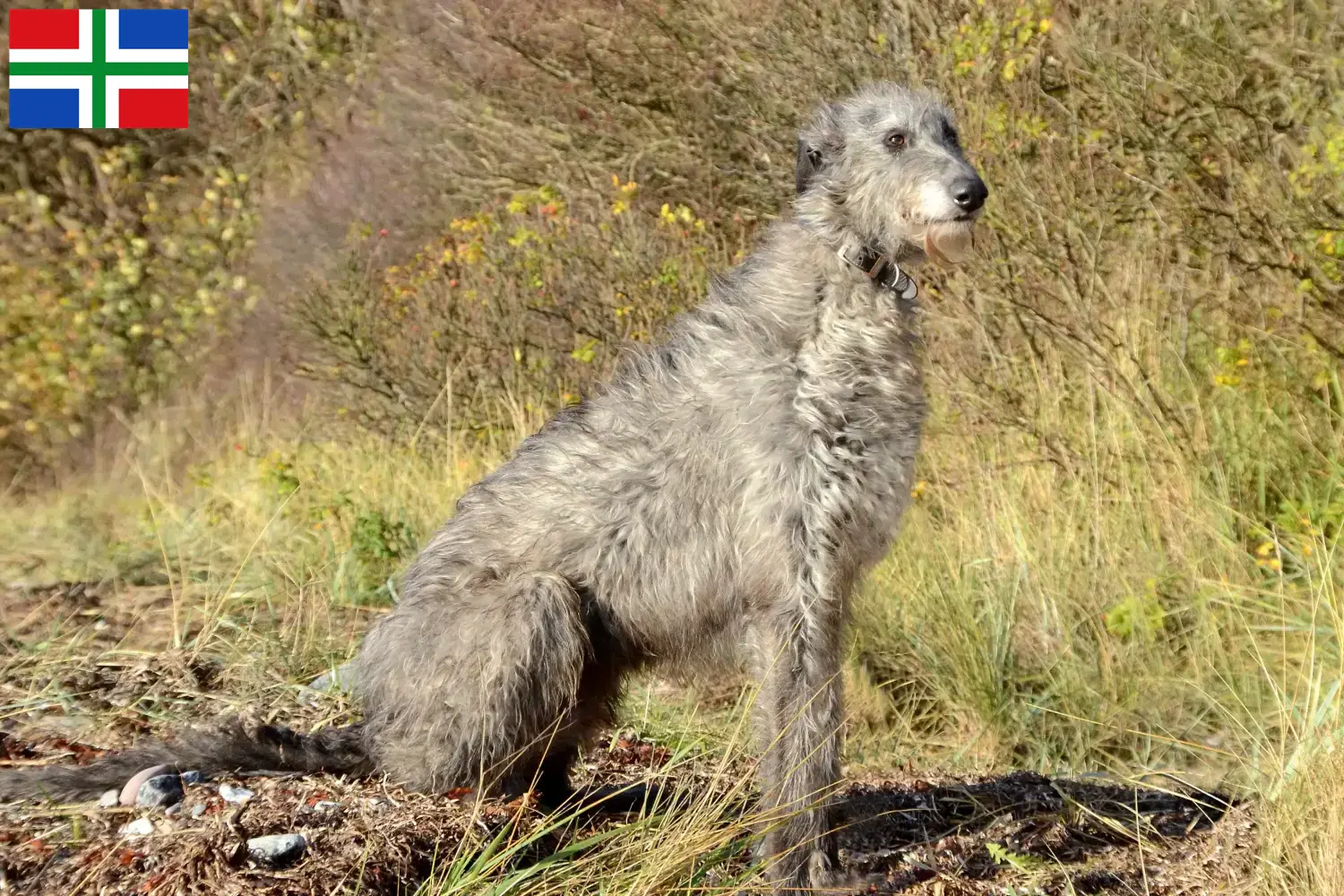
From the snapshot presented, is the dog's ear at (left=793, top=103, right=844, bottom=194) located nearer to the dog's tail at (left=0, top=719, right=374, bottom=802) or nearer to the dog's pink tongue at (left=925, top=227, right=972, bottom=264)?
the dog's pink tongue at (left=925, top=227, right=972, bottom=264)

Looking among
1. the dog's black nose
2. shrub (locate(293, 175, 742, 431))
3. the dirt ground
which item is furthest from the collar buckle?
shrub (locate(293, 175, 742, 431))

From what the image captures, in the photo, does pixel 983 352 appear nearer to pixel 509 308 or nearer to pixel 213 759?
pixel 509 308

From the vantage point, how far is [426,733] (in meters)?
3.77

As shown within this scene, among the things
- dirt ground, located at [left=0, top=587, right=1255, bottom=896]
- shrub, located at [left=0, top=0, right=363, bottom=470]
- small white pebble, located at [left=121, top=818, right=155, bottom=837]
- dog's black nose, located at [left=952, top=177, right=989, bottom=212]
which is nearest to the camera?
dirt ground, located at [left=0, top=587, right=1255, bottom=896]

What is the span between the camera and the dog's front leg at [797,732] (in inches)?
144

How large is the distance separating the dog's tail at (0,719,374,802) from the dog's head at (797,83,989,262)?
205cm

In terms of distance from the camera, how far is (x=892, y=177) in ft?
12.9

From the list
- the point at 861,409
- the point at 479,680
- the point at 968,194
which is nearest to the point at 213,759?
the point at 479,680

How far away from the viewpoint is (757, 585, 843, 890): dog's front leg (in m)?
3.65

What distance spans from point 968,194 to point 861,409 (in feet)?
2.21

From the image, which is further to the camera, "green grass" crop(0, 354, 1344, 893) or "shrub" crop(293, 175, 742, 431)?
"shrub" crop(293, 175, 742, 431)

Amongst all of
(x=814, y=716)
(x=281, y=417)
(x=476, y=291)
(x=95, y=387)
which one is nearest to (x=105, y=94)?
(x=95, y=387)

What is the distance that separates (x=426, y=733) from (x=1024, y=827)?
6.11 ft

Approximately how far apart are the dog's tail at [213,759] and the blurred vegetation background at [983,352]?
4.16ft
